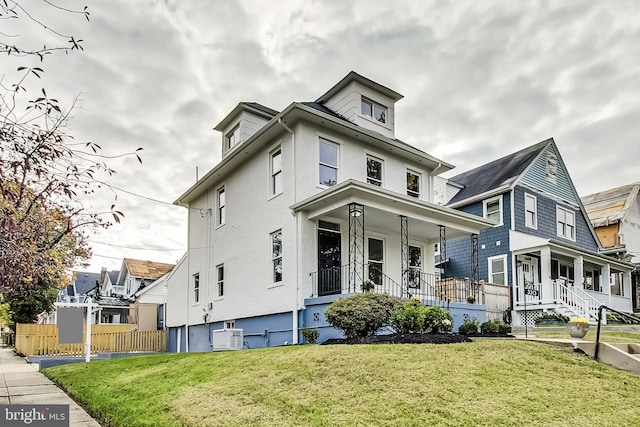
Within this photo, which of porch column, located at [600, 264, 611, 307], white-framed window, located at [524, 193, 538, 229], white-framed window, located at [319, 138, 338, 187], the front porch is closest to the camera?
white-framed window, located at [319, 138, 338, 187]

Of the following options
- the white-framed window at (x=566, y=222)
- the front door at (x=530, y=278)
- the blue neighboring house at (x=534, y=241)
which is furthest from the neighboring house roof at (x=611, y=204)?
the front door at (x=530, y=278)

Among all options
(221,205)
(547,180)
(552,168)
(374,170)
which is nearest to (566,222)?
(547,180)

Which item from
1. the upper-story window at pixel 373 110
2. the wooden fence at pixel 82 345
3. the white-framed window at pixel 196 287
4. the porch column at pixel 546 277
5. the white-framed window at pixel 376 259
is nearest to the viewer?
the white-framed window at pixel 376 259

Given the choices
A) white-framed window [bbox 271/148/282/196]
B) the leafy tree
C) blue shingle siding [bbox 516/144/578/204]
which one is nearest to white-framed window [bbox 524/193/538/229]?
blue shingle siding [bbox 516/144/578/204]

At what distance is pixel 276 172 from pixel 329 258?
3184 millimetres

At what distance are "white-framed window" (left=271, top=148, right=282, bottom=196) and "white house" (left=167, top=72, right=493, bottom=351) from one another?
0.12 ft

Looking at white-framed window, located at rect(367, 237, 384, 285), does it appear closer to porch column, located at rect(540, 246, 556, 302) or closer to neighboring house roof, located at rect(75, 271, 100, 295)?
porch column, located at rect(540, 246, 556, 302)

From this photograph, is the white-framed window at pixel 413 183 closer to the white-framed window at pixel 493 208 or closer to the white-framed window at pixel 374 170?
the white-framed window at pixel 374 170

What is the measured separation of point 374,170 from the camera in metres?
16.7

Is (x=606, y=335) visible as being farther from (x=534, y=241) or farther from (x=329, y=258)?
(x=329, y=258)

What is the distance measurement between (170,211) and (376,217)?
11071 mm

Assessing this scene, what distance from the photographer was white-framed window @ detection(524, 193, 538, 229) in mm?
22906

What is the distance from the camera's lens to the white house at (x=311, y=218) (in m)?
13.9

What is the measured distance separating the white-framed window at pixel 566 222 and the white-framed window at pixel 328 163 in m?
14.7
